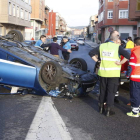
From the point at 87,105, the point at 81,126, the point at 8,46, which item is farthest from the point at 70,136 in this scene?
the point at 8,46

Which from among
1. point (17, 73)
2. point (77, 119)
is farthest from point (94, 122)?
point (17, 73)

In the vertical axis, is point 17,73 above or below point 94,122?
above

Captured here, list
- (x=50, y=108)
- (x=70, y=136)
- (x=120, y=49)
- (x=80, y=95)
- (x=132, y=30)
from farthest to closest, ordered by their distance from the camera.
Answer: (x=132, y=30), (x=80, y=95), (x=50, y=108), (x=120, y=49), (x=70, y=136)

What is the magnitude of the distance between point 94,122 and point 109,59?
4.24 ft

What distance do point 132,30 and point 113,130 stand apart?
147 ft

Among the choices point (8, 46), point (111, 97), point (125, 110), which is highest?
point (8, 46)

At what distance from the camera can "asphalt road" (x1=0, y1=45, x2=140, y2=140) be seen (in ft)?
13.8

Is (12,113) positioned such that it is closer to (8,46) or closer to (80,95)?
(80,95)

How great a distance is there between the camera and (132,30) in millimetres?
47344

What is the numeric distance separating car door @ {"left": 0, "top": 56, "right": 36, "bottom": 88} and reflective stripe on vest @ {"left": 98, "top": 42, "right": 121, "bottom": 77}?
1.99 m

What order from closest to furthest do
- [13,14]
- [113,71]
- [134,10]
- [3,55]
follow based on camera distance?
[113,71]
[3,55]
[134,10]
[13,14]

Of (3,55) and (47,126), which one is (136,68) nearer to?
(47,126)

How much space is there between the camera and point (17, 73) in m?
6.56

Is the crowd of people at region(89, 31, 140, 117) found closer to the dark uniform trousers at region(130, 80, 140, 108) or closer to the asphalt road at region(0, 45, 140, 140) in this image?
the dark uniform trousers at region(130, 80, 140, 108)
